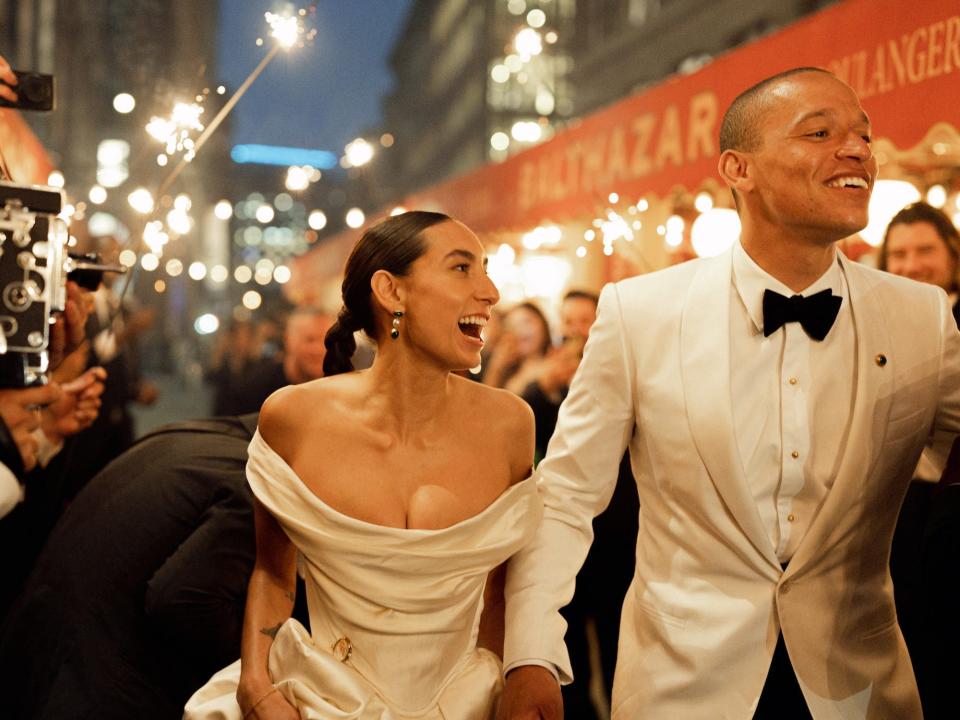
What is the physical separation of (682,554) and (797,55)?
415 cm

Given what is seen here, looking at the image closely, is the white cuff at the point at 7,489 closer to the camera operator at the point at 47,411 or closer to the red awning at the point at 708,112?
the camera operator at the point at 47,411

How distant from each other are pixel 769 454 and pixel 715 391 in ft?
0.62

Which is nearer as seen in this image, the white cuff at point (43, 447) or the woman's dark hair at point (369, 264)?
the woman's dark hair at point (369, 264)

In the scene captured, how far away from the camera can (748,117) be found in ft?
8.00

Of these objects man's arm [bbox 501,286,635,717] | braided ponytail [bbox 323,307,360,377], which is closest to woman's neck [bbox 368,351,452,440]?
braided ponytail [bbox 323,307,360,377]

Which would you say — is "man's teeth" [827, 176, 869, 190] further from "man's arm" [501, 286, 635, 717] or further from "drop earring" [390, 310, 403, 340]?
"drop earring" [390, 310, 403, 340]

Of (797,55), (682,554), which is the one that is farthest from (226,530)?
(797,55)

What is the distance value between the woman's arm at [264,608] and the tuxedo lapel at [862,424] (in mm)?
1161

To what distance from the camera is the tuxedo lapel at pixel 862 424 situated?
85.5 inches

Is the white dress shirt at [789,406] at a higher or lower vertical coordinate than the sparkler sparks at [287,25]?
lower

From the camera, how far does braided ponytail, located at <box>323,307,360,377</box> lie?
2.55 metres

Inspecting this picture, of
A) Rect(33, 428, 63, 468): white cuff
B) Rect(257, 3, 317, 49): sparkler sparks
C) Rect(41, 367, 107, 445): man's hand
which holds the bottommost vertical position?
Rect(33, 428, 63, 468): white cuff

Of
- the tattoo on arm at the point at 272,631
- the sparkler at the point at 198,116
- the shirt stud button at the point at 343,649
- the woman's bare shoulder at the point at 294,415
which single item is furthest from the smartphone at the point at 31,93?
the shirt stud button at the point at 343,649

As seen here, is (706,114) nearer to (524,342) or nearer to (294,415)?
(524,342)
